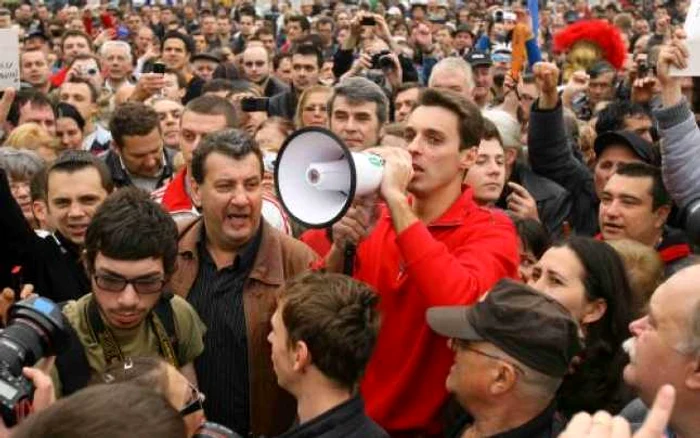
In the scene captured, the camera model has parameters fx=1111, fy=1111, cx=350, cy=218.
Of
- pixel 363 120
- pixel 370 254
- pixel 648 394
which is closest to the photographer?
pixel 648 394

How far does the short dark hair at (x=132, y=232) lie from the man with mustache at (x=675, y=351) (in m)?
1.38

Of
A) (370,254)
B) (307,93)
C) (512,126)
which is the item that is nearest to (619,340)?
(370,254)

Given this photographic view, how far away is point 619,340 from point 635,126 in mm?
2855

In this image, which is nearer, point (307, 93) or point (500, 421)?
point (500, 421)

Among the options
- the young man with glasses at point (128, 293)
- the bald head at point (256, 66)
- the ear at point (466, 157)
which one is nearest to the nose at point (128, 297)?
the young man with glasses at point (128, 293)

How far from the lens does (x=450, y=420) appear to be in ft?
10.5

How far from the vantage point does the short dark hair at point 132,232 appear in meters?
3.20

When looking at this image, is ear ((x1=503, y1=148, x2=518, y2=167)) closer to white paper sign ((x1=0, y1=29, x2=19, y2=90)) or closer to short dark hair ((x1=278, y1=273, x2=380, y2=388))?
short dark hair ((x1=278, y1=273, x2=380, y2=388))

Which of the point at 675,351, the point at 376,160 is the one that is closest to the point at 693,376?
the point at 675,351

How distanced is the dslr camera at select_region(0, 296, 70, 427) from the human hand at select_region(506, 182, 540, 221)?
254 centimetres

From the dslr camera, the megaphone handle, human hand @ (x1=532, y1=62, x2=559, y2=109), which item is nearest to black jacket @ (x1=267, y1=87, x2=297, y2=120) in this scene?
human hand @ (x1=532, y1=62, x2=559, y2=109)

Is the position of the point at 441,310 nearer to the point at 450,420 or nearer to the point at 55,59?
the point at 450,420

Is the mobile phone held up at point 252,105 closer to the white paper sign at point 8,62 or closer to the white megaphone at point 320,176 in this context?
the white paper sign at point 8,62

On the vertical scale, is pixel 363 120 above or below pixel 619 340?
above
